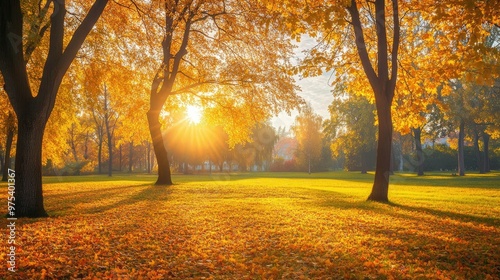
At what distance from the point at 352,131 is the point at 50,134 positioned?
128 ft

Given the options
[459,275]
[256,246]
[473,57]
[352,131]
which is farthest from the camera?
[352,131]

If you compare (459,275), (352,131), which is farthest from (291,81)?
(352,131)

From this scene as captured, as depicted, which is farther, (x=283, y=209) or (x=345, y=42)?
(x=345, y=42)

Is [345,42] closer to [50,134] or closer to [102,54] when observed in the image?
[102,54]

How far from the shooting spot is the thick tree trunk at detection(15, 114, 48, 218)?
8.86 metres

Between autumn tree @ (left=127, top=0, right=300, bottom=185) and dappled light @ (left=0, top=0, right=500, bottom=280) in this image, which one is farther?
autumn tree @ (left=127, top=0, right=300, bottom=185)

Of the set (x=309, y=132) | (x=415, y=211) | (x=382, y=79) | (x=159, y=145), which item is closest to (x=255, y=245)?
(x=415, y=211)

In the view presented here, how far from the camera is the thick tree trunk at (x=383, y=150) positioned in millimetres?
13469

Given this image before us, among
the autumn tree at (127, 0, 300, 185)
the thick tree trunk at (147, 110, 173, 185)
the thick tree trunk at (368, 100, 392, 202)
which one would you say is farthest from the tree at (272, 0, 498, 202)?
the thick tree trunk at (147, 110, 173, 185)

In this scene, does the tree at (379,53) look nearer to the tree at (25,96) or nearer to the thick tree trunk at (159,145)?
the tree at (25,96)

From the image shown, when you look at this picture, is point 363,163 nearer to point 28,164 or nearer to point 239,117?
point 239,117

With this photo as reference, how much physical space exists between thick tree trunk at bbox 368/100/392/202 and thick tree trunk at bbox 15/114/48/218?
11.1 meters

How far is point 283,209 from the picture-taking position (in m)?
11.0

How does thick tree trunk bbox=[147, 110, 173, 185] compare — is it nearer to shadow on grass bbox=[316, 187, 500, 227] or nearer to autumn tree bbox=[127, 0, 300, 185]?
autumn tree bbox=[127, 0, 300, 185]
